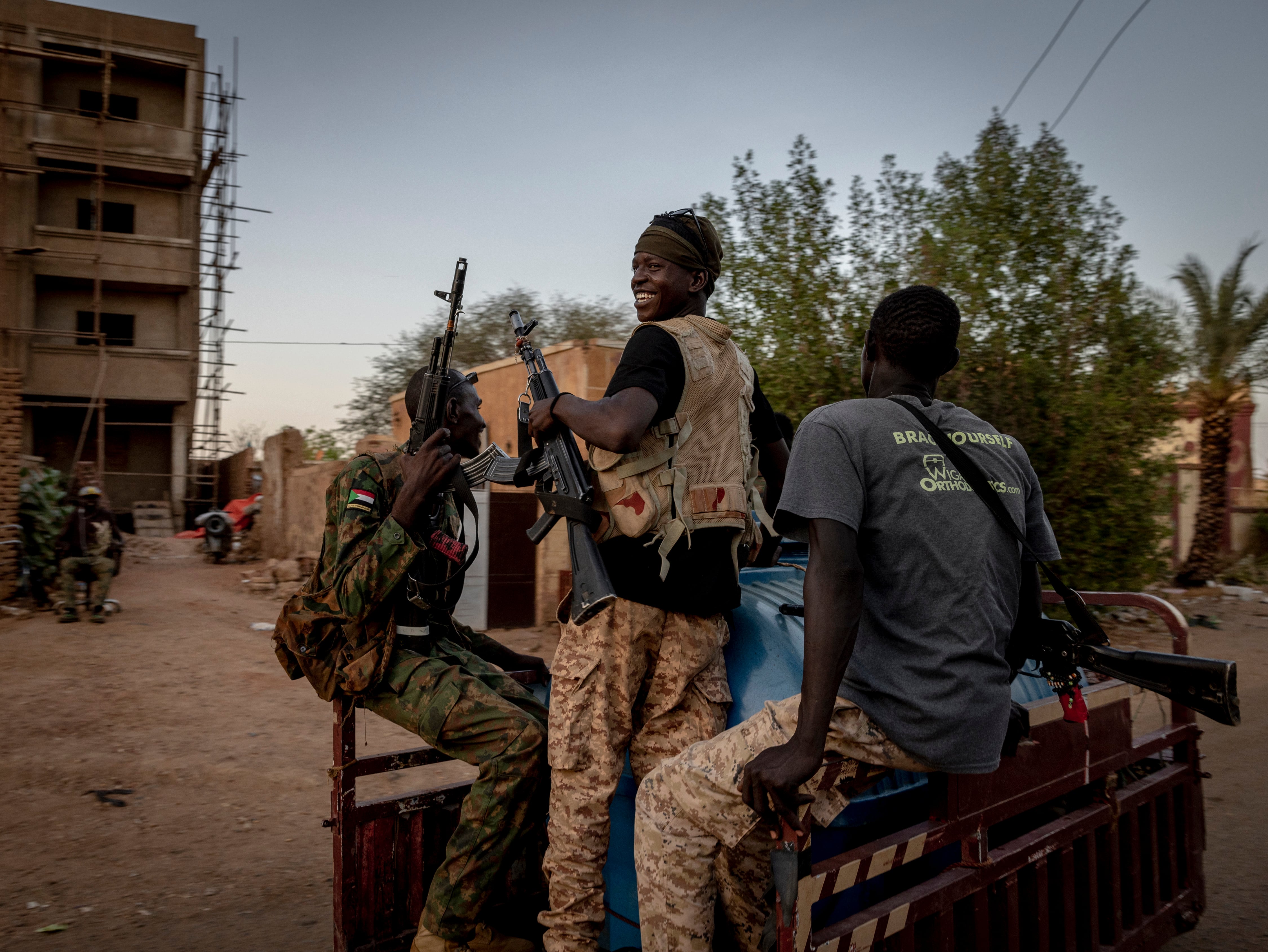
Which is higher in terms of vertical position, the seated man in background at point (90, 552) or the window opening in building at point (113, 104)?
the window opening in building at point (113, 104)

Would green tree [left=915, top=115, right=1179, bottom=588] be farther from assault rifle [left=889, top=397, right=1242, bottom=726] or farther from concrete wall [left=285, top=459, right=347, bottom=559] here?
concrete wall [left=285, top=459, right=347, bottom=559]

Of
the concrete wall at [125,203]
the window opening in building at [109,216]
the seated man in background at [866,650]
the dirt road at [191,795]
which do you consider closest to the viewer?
the seated man in background at [866,650]

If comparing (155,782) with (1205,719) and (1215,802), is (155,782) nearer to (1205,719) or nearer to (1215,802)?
(1215,802)

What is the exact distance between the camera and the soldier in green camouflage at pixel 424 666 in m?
2.58

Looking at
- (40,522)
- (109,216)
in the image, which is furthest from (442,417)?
(109,216)

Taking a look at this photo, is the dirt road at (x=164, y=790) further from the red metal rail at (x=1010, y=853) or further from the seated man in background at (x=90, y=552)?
the red metal rail at (x=1010, y=853)

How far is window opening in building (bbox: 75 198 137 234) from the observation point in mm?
24859

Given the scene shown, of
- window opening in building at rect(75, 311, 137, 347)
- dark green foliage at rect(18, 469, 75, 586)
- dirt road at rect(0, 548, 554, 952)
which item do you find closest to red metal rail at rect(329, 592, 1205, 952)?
dirt road at rect(0, 548, 554, 952)

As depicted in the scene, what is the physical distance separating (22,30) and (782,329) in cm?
2531

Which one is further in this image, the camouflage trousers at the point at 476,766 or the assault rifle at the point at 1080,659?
the camouflage trousers at the point at 476,766

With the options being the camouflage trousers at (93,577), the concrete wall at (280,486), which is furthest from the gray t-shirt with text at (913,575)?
the concrete wall at (280,486)

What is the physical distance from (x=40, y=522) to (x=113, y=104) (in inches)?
760

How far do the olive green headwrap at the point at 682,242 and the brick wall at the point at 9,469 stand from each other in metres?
11.2

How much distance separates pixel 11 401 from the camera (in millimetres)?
11008
